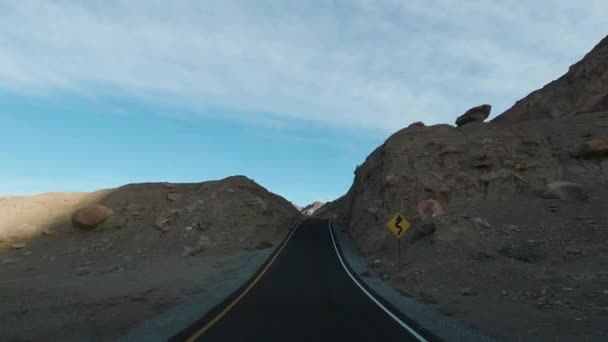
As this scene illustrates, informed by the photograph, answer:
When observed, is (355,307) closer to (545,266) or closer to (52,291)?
(545,266)

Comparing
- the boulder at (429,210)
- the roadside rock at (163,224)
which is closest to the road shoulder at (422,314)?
the boulder at (429,210)

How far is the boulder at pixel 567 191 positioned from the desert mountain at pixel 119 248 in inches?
816

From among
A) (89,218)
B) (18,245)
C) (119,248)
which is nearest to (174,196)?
(89,218)

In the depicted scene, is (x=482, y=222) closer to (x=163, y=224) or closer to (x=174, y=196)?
(x=163, y=224)

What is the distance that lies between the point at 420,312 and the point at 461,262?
9.46 m

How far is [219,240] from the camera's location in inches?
1433

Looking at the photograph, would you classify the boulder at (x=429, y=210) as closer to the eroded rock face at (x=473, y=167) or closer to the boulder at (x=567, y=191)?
the eroded rock face at (x=473, y=167)

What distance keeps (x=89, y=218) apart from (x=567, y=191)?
122 ft

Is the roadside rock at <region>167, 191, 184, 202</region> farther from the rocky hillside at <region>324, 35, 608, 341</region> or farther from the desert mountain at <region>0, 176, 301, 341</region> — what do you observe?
the rocky hillside at <region>324, 35, 608, 341</region>

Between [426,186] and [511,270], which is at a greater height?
[426,186]

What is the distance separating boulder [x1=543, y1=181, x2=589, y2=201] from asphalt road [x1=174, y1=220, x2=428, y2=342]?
1524 cm

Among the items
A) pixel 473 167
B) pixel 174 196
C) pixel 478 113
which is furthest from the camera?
pixel 478 113

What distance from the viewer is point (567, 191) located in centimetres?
2712

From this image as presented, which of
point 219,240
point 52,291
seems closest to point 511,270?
point 52,291
